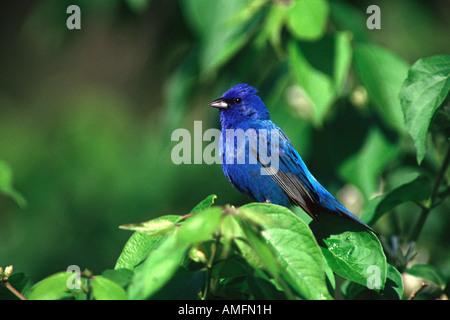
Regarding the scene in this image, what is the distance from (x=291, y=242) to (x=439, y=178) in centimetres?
107

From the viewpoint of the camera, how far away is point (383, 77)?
2.93m

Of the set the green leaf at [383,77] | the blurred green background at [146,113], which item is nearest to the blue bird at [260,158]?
the blurred green background at [146,113]

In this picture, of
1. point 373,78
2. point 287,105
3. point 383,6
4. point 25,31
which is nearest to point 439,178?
point 373,78

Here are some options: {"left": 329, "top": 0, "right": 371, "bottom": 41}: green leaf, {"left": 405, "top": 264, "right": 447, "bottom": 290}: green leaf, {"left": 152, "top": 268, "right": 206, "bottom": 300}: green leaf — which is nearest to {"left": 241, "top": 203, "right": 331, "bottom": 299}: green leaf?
{"left": 152, "top": 268, "right": 206, "bottom": 300}: green leaf

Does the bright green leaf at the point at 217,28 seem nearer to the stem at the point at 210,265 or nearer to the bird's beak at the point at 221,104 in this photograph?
the bird's beak at the point at 221,104

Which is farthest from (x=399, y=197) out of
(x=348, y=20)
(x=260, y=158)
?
(x=348, y=20)

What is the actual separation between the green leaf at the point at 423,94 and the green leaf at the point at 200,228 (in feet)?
3.11

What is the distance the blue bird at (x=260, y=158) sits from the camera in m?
2.54

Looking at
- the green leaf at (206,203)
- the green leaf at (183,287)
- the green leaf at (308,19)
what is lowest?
the green leaf at (183,287)

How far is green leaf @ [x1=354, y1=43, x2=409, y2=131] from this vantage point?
2.86m

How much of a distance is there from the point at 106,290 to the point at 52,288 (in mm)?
174

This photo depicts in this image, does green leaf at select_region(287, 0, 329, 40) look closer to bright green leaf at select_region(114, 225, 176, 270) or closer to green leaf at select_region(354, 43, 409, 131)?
green leaf at select_region(354, 43, 409, 131)

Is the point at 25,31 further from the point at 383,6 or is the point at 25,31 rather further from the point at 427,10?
the point at 427,10

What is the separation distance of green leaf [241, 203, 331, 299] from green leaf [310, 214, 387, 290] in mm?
322
